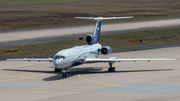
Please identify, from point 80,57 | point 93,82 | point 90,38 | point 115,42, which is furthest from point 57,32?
point 93,82

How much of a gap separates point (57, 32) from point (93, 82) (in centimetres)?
5482

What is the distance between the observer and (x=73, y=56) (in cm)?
4141

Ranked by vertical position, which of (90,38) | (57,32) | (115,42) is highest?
(57,32)

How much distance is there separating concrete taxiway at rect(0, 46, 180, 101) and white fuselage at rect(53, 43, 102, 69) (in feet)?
5.16

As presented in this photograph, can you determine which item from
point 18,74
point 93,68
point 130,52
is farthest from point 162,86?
point 130,52

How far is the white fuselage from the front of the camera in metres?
39.6

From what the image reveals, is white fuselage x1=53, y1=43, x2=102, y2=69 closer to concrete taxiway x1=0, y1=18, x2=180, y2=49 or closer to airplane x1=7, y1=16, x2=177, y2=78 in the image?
airplane x1=7, y1=16, x2=177, y2=78

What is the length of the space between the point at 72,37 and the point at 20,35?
43.2 ft

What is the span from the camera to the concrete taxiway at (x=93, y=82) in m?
30.8

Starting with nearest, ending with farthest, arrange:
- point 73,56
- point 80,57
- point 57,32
A: point 73,56
point 80,57
point 57,32

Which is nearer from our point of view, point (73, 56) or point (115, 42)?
point (73, 56)

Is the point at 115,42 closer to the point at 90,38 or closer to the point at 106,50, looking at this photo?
the point at 90,38

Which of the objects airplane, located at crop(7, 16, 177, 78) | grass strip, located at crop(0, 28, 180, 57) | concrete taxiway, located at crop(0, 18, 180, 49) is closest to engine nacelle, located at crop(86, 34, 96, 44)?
airplane, located at crop(7, 16, 177, 78)

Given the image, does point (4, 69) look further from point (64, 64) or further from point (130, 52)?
point (130, 52)
